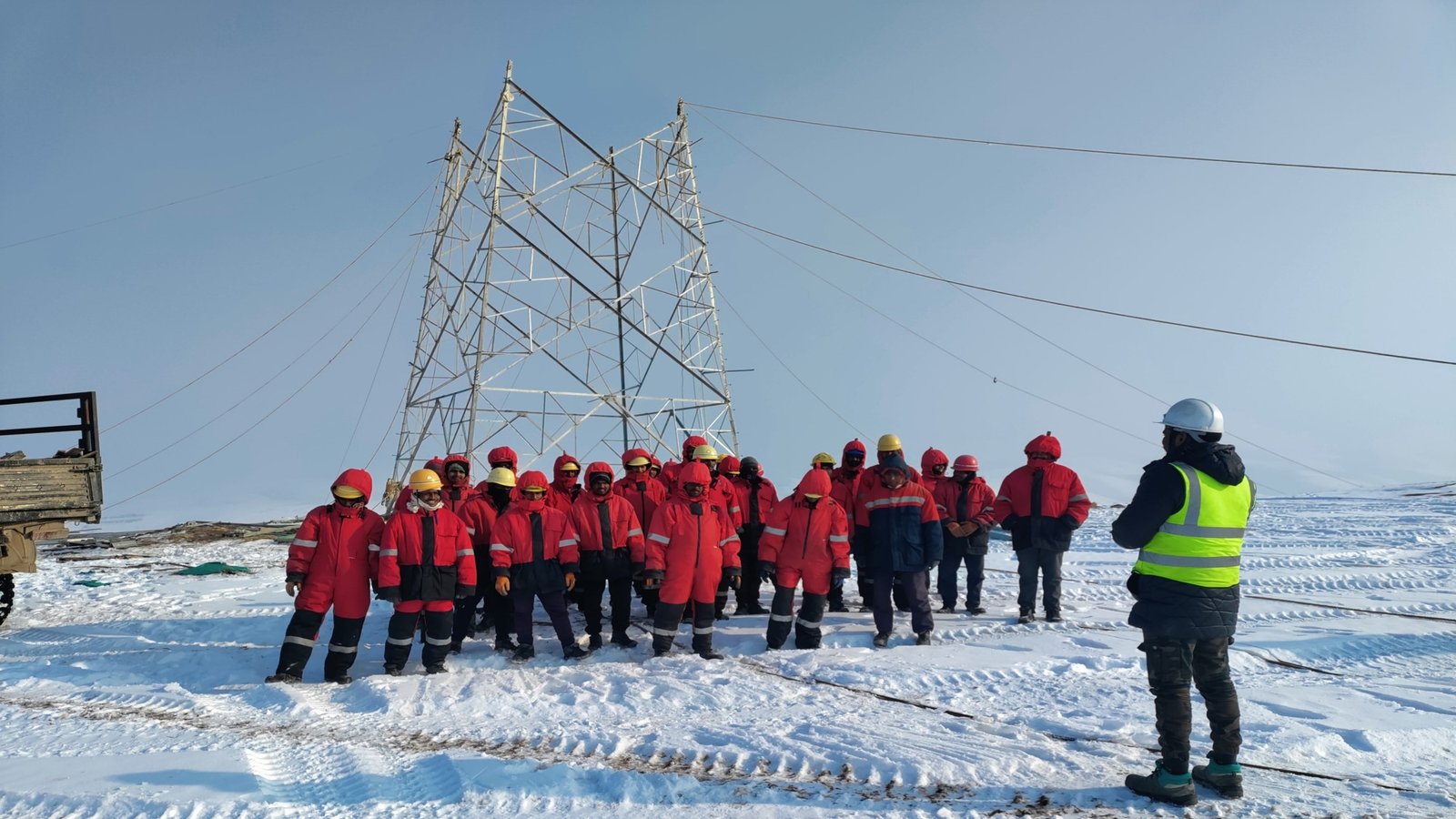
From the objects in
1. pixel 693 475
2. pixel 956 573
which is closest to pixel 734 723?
pixel 693 475

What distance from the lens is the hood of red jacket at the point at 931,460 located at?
9969 mm

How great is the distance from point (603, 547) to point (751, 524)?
2176 millimetres

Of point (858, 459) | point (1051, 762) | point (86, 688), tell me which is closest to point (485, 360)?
point (858, 459)

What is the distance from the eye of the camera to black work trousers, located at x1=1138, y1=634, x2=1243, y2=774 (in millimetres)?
4219

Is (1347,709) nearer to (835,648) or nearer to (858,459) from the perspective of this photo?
(835,648)

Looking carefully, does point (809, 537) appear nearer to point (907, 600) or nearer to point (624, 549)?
point (907, 600)

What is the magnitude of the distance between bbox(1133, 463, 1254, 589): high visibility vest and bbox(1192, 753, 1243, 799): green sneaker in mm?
849

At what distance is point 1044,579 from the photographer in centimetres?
888

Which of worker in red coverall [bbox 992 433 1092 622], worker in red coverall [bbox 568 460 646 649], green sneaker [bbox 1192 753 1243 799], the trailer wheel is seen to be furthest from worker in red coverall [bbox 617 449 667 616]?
the trailer wheel

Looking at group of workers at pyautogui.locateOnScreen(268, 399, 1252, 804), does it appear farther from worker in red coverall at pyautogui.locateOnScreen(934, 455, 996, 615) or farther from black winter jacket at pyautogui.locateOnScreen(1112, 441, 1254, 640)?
black winter jacket at pyautogui.locateOnScreen(1112, 441, 1254, 640)

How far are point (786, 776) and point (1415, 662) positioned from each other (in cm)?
583

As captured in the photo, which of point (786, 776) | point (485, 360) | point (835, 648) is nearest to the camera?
point (786, 776)

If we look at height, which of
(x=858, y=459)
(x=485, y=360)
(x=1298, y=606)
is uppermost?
(x=485, y=360)

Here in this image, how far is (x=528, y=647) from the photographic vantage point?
7824mm
